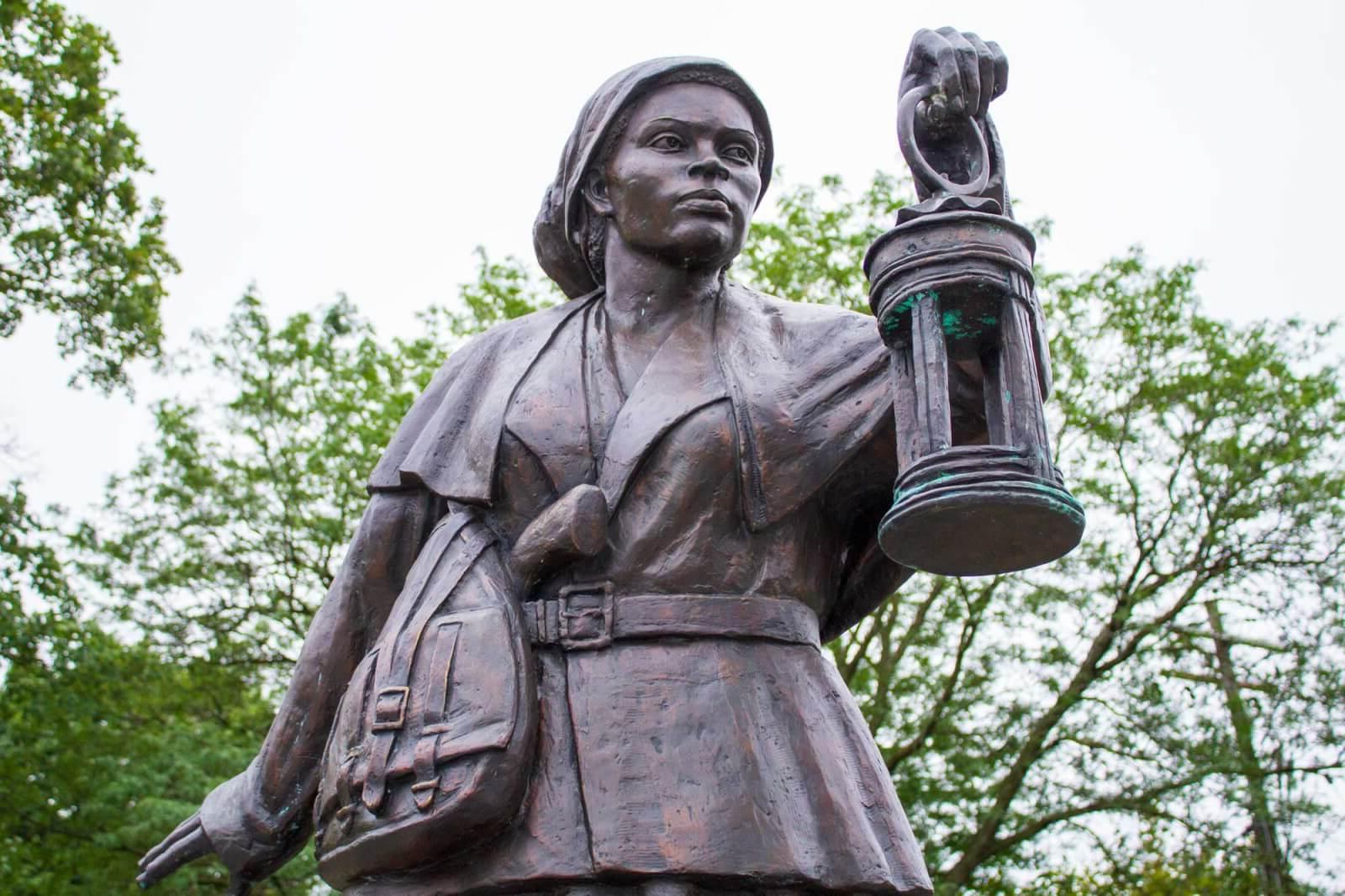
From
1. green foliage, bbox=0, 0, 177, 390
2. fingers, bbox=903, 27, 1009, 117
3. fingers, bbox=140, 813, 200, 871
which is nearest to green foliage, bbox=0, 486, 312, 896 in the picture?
green foliage, bbox=0, 0, 177, 390

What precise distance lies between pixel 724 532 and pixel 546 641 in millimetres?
461

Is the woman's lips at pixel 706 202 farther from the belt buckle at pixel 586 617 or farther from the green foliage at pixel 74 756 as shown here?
the green foliage at pixel 74 756

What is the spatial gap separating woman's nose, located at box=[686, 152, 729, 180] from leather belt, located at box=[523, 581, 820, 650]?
1017mm

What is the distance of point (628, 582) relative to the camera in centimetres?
360

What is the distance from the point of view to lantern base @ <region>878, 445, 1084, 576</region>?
117 inches

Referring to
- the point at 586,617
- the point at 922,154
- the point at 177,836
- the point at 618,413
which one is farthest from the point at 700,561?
the point at 177,836

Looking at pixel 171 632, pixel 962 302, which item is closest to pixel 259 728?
pixel 171 632

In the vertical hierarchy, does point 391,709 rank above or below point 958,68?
below

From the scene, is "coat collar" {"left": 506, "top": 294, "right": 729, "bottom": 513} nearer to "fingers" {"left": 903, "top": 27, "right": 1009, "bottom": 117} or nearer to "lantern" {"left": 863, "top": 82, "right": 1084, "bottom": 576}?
"lantern" {"left": 863, "top": 82, "right": 1084, "bottom": 576}

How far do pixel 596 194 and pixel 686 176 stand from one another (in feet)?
1.07

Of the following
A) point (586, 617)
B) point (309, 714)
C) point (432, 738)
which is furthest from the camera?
point (309, 714)

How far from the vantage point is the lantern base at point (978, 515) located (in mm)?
2973

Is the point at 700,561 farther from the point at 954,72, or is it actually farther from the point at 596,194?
the point at 954,72

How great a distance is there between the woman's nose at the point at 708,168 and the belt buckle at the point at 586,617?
1011mm
